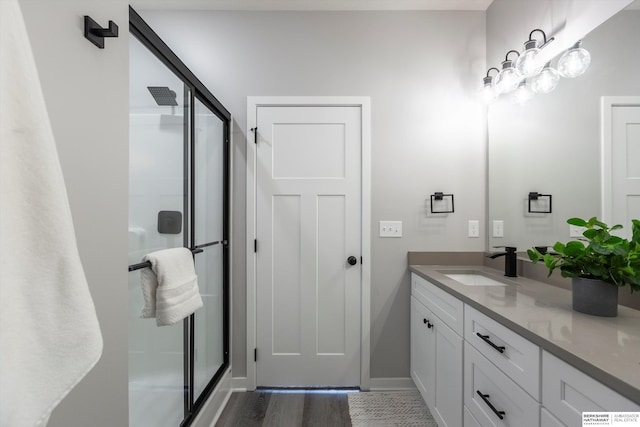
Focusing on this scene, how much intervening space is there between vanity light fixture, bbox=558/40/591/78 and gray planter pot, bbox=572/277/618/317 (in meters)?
1.01

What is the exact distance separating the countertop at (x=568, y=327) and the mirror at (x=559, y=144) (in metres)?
0.40

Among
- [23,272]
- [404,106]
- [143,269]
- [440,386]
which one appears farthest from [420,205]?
[23,272]

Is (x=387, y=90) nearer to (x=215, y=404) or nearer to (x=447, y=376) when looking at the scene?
(x=447, y=376)

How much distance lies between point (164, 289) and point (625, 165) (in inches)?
74.9

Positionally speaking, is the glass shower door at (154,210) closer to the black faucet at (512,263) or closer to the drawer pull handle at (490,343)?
the drawer pull handle at (490,343)

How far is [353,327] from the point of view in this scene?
6.88ft

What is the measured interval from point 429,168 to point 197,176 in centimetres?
160

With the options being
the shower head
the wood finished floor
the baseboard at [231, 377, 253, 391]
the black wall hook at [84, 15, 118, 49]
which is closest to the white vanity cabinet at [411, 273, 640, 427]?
the wood finished floor

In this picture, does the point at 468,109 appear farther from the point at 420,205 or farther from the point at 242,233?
the point at 242,233

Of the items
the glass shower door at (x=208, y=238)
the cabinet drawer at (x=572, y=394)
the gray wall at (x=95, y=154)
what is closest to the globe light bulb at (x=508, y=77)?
the cabinet drawer at (x=572, y=394)

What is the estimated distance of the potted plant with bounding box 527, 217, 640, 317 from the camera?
0.95 metres

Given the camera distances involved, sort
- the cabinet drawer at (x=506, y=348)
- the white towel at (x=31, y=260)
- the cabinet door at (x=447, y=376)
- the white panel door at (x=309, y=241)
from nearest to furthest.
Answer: the white towel at (x=31, y=260) → the cabinet drawer at (x=506, y=348) → the cabinet door at (x=447, y=376) → the white panel door at (x=309, y=241)

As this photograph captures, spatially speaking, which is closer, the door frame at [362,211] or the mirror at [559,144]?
the mirror at [559,144]

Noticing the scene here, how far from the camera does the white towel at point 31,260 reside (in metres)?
0.38
